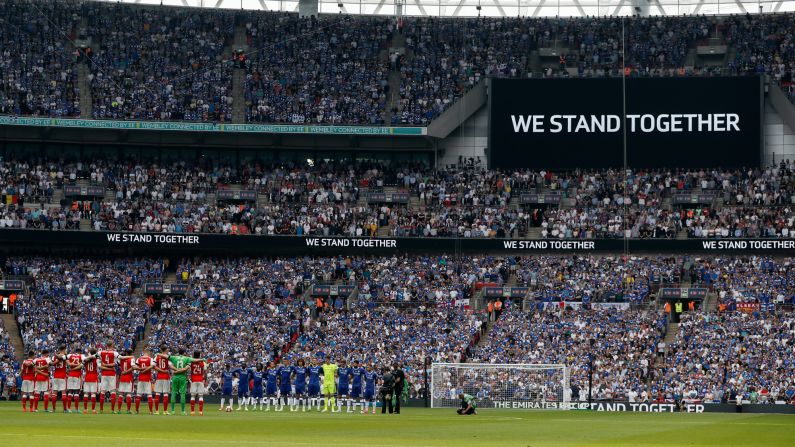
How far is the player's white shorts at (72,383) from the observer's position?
3688cm

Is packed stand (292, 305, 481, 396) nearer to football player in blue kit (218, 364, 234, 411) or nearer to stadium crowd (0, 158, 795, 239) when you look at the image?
football player in blue kit (218, 364, 234, 411)

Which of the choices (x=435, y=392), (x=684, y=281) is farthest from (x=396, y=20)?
(x=435, y=392)

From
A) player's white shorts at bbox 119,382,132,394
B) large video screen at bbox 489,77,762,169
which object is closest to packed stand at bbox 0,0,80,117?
large video screen at bbox 489,77,762,169

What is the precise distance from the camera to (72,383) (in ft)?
121

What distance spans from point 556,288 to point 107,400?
25172mm

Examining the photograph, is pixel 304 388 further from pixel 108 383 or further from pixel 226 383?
pixel 108 383

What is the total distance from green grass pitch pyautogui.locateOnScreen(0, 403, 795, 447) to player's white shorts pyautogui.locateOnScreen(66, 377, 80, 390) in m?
2.85

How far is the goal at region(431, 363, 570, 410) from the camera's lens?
175 feet

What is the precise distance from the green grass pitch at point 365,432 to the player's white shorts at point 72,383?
285 cm

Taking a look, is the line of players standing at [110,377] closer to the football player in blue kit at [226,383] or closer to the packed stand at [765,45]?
the football player in blue kit at [226,383]

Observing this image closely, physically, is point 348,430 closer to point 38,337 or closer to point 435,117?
point 38,337

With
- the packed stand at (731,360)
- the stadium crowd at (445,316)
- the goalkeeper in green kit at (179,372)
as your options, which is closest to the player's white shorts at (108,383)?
the goalkeeper in green kit at (179,372)

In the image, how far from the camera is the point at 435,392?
53594mm

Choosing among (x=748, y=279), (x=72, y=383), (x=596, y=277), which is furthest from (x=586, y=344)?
(x=72, y=383)
